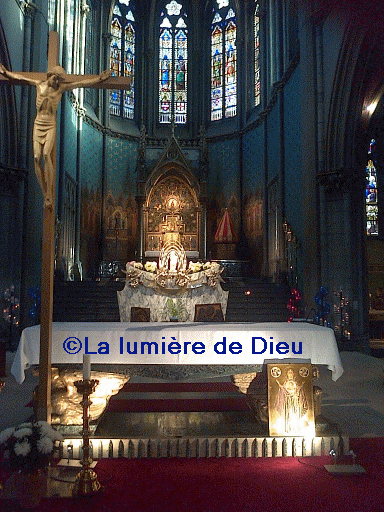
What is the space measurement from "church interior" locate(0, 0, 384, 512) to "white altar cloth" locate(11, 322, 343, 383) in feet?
0.08

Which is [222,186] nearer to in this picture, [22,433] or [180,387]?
[180,387]

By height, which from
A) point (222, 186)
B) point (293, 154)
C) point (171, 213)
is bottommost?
point (171, 213)

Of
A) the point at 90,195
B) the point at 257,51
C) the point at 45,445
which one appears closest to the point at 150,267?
the point at 45,445

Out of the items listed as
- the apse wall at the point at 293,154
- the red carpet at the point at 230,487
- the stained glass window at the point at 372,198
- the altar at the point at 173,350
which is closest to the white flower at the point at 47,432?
the red carpet at the point at 230,487

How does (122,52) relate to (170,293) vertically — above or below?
above

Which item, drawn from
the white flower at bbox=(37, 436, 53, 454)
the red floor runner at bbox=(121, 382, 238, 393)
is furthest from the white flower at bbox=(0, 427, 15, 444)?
the red floor runner at bbox=(121, 382, 238, 393)

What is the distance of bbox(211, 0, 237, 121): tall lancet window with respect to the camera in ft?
76.0

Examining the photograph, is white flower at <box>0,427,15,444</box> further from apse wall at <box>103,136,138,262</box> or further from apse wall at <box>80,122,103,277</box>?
apse wall at <box>103,136,138,262</box>

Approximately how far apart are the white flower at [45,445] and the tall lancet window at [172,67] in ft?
73.7

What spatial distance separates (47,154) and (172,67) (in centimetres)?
2198

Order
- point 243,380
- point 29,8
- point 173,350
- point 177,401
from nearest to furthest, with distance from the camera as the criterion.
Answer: point 173,350 < point 243,380 < point 177,401 < point 29,8

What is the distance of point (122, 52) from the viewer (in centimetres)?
2344

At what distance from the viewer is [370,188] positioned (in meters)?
20.0

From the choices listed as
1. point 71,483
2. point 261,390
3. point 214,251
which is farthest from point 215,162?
point 71,483
